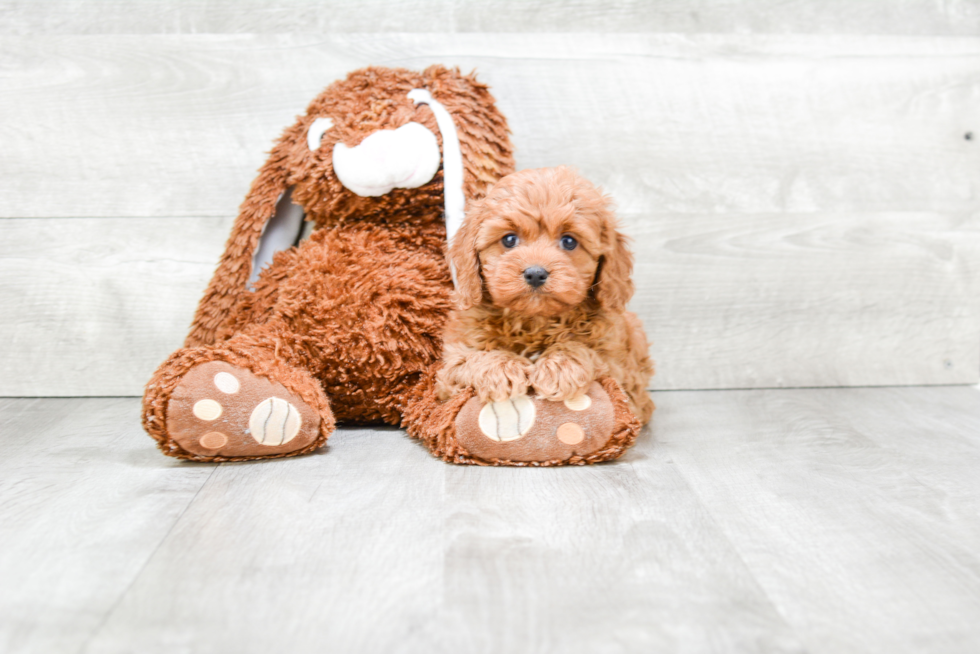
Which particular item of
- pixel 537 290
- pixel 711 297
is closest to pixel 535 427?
pixel 537 290

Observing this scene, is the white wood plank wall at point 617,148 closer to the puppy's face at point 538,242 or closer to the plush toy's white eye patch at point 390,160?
the plush toy's white eye patch at point 390,160

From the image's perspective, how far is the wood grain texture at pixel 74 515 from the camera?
74 centimetres

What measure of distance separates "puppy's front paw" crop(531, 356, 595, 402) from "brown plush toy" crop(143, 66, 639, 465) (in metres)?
0.04

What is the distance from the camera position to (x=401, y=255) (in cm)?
126

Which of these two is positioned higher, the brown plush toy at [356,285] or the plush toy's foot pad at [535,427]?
the brown plush toy at [356,285]

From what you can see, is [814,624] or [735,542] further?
[735,542]

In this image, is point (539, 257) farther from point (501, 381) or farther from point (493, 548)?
point (493, 548)

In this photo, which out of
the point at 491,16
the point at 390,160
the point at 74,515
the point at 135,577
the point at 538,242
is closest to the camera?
the point at 135,577

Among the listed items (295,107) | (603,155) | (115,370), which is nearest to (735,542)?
(603,155)

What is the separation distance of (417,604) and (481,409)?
1.21 ft

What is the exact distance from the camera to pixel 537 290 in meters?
1.03

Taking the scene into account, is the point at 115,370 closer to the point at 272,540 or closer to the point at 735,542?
the point at 272,540

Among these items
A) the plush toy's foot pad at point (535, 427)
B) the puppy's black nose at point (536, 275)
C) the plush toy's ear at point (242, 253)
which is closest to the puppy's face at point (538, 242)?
the puppy's black nose at point (536, 275)

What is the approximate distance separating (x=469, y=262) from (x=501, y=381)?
6.8 inches
